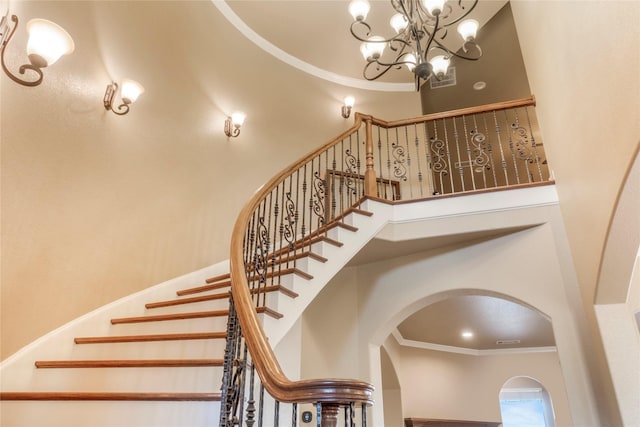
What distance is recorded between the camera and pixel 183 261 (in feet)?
13.5

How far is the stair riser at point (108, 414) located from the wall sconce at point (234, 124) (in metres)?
3.23

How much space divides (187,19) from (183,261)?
105 inches

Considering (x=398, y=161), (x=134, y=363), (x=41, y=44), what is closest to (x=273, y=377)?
(x=134, y=363)

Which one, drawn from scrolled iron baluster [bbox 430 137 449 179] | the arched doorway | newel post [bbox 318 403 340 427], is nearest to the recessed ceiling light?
scrolled iron baluster [bbox 430 137 449 179]

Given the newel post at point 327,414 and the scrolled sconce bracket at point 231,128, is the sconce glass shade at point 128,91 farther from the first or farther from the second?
the newel post at point 327,414

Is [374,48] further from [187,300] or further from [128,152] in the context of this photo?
[187,300]

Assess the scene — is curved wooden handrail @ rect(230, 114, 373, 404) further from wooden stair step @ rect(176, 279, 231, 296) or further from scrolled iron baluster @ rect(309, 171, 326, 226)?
scrolled iron baluster @ rect(309, 171, 326, 226)

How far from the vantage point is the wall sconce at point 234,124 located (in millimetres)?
4785

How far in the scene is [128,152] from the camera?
3662 millimetres

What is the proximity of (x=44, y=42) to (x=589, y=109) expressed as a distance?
3163mm

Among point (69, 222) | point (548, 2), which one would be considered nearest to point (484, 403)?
point (548, 2)

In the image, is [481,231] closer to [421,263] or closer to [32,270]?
[421,263]

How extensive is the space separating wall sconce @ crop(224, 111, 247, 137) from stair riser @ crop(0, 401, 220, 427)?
3.23 metres

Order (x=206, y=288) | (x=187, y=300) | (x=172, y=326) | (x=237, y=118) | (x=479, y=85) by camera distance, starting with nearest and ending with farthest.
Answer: (x=172, y=326) < (x=187, y=300) < (x=206, y=288) < (x=237, y=118) < (x=479, y=85)
